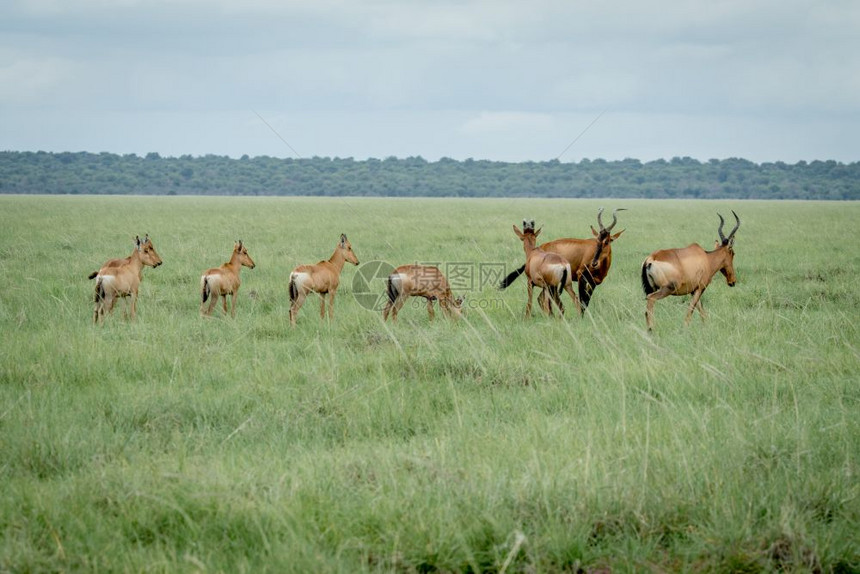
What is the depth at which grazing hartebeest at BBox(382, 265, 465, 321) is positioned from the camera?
10484 millimetres

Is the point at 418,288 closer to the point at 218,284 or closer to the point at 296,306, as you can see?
the point at 296,306

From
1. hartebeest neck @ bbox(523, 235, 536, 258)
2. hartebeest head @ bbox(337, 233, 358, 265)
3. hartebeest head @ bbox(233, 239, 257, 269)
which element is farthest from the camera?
hartebeest head @ bbox(337, 233, 358, 265)

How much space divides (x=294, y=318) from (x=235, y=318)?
0.73m

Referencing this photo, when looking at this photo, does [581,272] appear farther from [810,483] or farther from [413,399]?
[810,483]

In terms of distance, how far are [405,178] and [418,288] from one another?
380ft

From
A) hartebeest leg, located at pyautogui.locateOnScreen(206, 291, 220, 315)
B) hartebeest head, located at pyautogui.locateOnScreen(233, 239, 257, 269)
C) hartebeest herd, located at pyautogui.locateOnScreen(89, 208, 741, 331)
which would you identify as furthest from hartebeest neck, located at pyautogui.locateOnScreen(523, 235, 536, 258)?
hartebeest leg, located at pyautogui.locateOnScreen(206, 291, 220, 315)

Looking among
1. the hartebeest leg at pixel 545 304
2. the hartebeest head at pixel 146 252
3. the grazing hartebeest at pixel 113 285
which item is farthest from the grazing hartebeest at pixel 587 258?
the grazing hartebeest at pixel 113 285

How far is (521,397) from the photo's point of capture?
646 centimetres

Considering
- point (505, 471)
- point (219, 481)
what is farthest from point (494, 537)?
point (219, 481)

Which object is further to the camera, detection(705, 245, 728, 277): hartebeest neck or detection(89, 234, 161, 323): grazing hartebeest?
detection(705, 245, 728, 277): hartebeest neck

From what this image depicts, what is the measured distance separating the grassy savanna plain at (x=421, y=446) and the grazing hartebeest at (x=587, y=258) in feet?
2.58

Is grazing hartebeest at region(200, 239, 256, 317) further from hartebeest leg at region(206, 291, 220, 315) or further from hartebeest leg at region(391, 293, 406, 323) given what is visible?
hartebeest leg at region(391, 293, 406, 323)

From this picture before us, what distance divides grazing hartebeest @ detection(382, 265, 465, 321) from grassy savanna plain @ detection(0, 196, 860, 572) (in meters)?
0.34

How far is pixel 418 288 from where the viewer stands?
10.5 m
